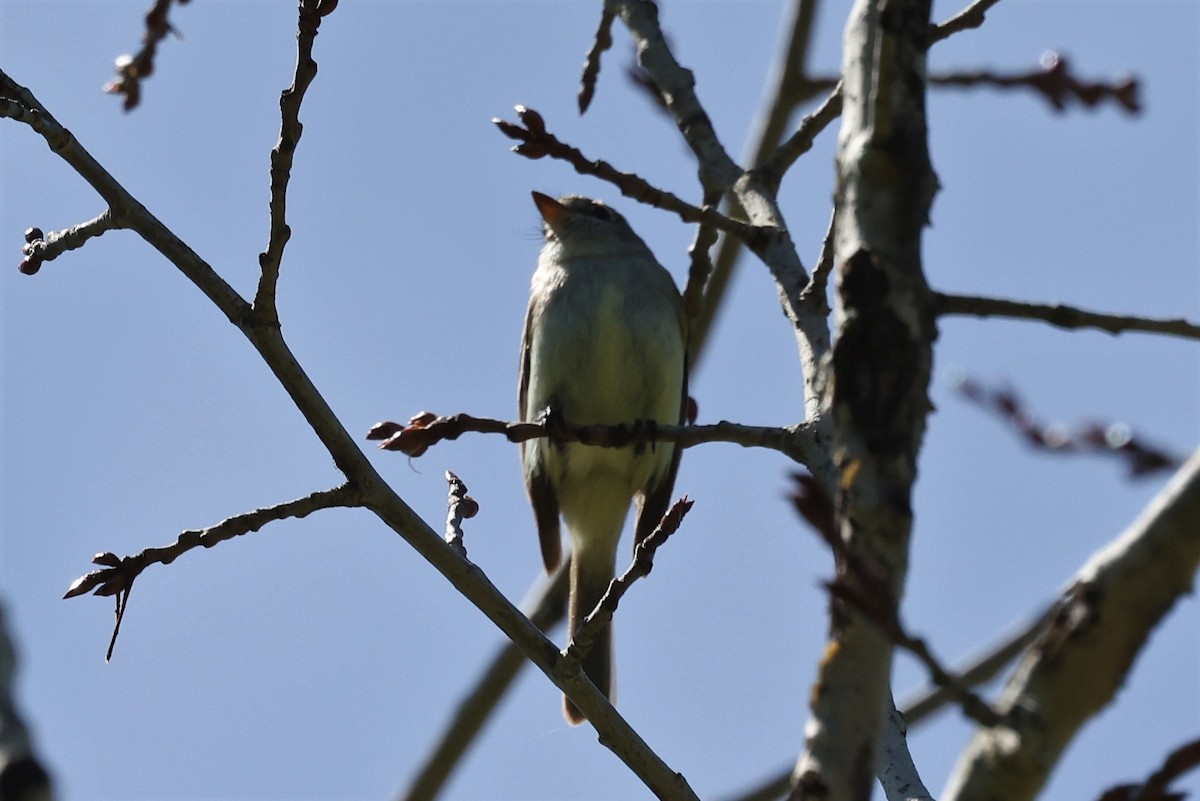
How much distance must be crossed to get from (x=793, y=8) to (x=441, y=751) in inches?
179

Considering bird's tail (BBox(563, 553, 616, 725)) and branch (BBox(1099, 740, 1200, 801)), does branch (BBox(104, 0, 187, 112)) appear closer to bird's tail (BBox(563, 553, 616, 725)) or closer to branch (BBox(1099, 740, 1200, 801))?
bird's tail (BBox(563, 553, 616, 725))

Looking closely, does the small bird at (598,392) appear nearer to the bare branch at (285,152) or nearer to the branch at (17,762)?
the bare branch at (285,152)

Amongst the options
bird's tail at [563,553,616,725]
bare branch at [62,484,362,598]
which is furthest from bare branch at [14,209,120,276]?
bird's tail at [563,553,616,725]

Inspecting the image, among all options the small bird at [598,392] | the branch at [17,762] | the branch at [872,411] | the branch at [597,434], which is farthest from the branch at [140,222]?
the small bird at [598,392]

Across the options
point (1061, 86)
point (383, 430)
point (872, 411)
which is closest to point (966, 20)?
point (1061, 86)

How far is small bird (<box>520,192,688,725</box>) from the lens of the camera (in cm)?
752

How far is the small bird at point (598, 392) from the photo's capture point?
752 centimetres

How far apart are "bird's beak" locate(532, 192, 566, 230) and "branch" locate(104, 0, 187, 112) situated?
3.52m

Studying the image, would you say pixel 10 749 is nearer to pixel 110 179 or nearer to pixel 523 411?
pixel 110 179

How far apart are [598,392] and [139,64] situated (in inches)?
114

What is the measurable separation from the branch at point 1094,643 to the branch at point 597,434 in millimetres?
1841

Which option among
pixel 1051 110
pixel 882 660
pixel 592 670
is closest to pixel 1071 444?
pixel 882 660

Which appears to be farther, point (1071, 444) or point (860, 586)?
point (1071, 444)

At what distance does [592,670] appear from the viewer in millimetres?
A: 7297
